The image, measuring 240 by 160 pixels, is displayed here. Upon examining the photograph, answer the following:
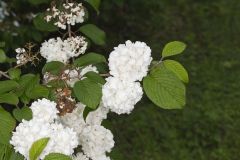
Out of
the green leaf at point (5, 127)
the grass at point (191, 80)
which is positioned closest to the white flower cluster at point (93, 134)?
the green leaf at point (5, 127)

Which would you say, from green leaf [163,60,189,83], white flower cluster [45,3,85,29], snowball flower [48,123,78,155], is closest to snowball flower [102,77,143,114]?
green leaf [163,60,189,83]

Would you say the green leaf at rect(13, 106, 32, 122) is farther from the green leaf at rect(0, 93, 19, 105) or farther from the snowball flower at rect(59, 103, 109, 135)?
the snowball flower at rect(59, 103, 109, 135)

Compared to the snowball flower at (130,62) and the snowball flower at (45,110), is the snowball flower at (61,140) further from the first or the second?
the snowball flower at (130,62)

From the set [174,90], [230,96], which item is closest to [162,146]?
[230,96]

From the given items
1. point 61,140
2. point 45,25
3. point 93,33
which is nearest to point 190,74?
point 93,33

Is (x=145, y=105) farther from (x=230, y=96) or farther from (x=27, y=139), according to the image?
(x=27, y=139)

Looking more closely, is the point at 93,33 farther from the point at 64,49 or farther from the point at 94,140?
the point at 94,140
